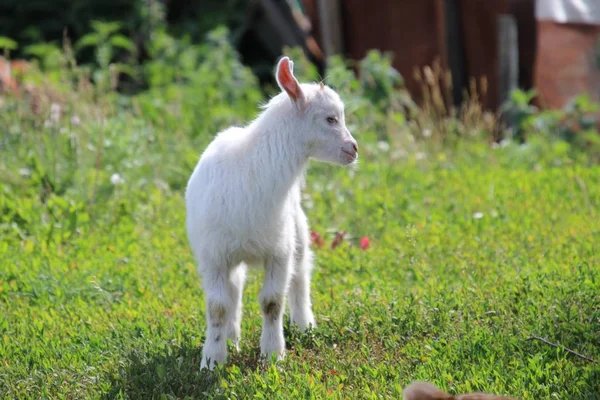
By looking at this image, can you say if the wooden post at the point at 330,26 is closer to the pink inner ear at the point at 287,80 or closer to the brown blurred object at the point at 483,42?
the brown blurred object at the point at 483,42

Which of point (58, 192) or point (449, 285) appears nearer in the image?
point (449, 285)

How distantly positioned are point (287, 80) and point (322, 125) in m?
0.32

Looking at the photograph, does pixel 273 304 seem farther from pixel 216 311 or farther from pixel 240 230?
pixel 240 230

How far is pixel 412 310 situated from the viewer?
5227mm

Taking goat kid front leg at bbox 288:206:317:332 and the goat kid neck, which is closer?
the goat kid neck

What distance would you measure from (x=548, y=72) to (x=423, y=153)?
2.12 meters

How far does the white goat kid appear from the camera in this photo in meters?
4.88

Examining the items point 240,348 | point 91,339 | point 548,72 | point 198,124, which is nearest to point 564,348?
point 240,348

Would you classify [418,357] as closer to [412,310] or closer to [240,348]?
[412,310]

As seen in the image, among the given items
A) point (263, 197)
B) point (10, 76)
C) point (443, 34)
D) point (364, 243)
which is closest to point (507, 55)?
point (443, 34)

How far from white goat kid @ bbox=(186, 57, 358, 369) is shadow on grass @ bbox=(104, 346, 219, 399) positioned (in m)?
0.13

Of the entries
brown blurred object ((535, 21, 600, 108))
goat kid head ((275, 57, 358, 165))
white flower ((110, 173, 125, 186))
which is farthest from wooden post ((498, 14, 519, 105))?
goat kid head ((275, 57, 358, 165))

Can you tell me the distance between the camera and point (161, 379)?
4711mm

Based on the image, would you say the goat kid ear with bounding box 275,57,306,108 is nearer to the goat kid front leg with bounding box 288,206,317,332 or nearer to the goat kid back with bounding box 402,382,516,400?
the goat kid front leg with bounding box 288,206,317,332
